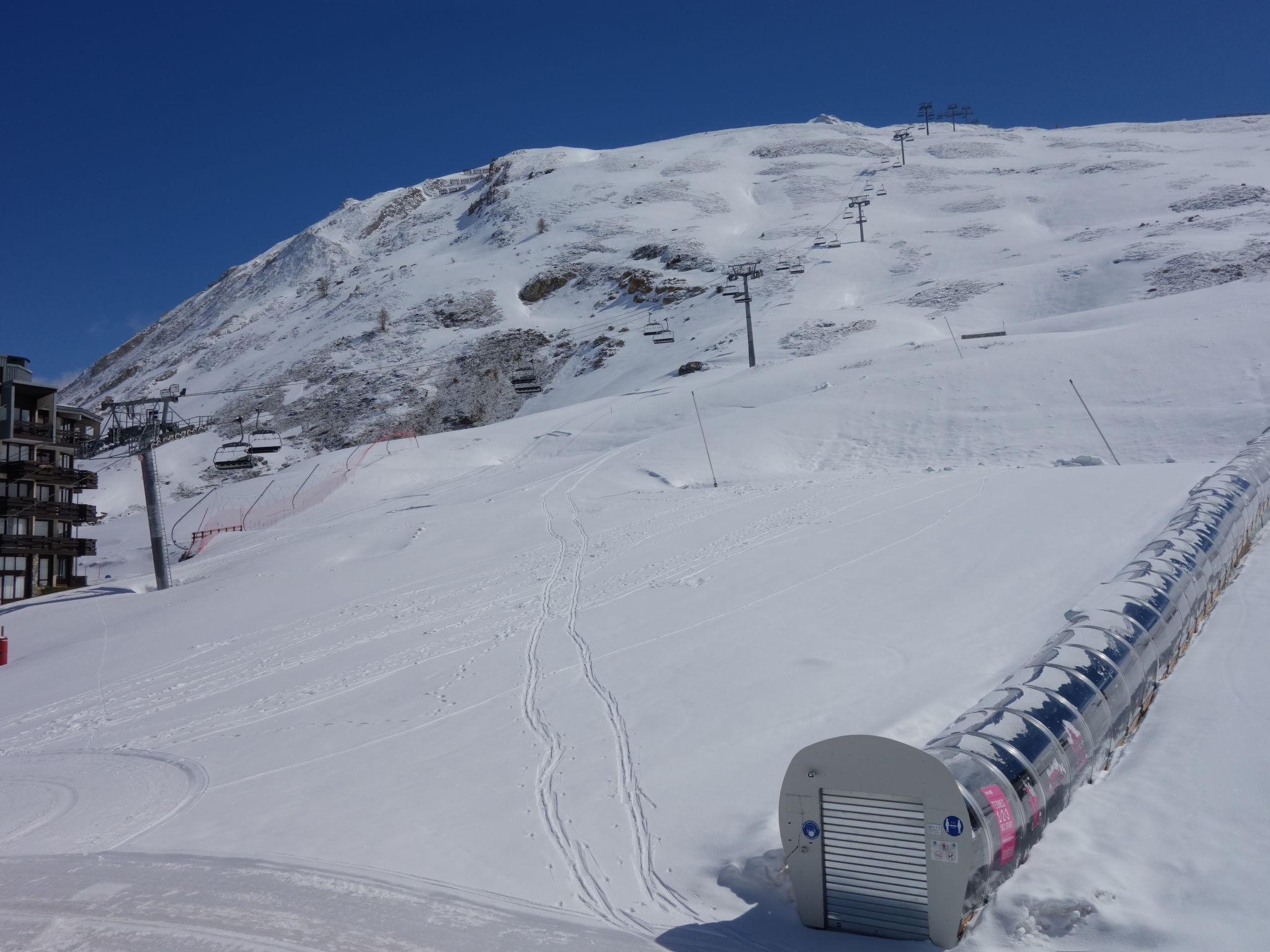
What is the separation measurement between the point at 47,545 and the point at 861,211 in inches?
2655

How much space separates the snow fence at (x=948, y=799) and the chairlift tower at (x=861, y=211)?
76.4 m

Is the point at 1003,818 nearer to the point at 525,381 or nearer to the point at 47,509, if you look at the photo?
the point at 47,509

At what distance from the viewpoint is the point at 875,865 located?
5203 millimetres

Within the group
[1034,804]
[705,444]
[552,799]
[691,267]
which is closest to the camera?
[1034,804]

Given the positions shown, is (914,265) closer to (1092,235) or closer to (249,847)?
(1092,235)

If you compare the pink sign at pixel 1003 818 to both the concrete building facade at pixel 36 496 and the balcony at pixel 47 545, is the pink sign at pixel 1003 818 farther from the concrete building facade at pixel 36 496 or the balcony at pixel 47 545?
the balcony at pixel 47 545

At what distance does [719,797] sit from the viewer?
24.9ft

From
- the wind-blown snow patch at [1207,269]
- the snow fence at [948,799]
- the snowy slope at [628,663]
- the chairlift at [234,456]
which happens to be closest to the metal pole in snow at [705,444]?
the snowy slope at [628,663]

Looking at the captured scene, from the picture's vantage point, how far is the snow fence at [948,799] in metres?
4.95

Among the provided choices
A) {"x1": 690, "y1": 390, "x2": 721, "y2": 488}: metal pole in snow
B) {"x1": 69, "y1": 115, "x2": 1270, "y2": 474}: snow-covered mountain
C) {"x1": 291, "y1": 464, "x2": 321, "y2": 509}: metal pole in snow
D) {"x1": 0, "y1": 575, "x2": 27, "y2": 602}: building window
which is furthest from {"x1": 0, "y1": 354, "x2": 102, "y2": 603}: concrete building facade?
{"x1": 690, "y1": 390, "x2": 721, "y2": 488}: metal pole in snow

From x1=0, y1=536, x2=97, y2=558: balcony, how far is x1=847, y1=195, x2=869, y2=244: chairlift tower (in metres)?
63.6

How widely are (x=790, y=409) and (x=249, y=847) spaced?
2709 cm

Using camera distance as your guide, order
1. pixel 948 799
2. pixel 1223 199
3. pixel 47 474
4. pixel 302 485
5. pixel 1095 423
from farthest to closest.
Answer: pixel 1223 199, pixel 47 474, pixel 302 485, pixel 1095 423, pixel 948 799

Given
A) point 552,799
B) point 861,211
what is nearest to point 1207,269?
point 861,211
